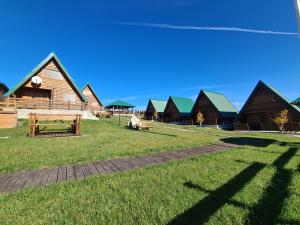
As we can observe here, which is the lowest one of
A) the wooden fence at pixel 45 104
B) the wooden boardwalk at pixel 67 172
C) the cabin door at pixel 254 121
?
the wooden boardwalk at pixel 67 172

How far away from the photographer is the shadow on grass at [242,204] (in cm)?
281

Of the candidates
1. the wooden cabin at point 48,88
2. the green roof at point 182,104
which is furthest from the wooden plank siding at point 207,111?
the wooden cabin at point 48,88

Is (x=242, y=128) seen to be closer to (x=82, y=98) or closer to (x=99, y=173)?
(x=82, y=98)

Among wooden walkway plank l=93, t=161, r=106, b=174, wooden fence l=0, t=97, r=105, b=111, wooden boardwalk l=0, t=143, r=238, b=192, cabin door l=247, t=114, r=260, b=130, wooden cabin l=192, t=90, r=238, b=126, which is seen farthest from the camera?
wooden cabin l=192, t=90, r=238, b=126

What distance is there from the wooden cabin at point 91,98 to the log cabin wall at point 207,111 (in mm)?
21889

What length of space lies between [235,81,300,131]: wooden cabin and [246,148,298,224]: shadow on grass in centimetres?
2390

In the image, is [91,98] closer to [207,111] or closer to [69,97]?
[69,97]

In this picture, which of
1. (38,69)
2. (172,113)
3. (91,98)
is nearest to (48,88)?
(38,69)

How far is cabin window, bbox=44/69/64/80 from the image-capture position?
22203mm

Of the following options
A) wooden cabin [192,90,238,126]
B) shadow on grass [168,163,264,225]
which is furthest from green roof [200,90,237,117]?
shadow on grass [168,163,264,225]

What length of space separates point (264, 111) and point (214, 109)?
7.61 m

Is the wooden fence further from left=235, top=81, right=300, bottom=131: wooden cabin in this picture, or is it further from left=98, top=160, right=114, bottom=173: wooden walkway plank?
left=235, top=81, right=300, bottom=131: wooden cabin

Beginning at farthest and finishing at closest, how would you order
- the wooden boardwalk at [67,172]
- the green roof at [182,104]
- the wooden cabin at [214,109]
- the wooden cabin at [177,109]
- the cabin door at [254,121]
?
the green roof at [182,104]
the wooden cabin at [177,109]
the wooden cabin at [214,109]
the cabin door at [254,121]
the wooden boardwalk at [67,172]

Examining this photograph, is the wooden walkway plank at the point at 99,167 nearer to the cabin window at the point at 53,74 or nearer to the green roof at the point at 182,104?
the cabin window at the point at 53,74
